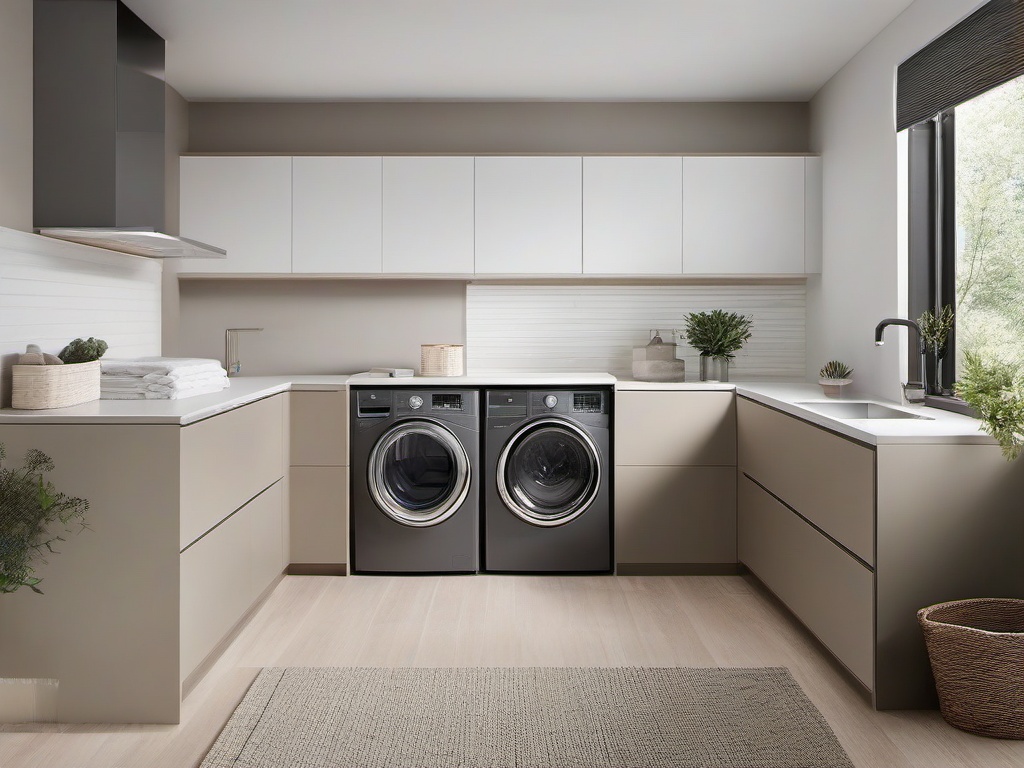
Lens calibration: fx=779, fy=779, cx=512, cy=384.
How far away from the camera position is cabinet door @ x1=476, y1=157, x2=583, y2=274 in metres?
4.00

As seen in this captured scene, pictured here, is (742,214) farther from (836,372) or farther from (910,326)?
(910,326)

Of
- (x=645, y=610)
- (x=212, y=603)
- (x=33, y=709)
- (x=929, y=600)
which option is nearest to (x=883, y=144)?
(x=929, y=600)

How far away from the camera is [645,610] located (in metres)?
3.22

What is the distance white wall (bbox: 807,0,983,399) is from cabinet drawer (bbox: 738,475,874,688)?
753 millimetres

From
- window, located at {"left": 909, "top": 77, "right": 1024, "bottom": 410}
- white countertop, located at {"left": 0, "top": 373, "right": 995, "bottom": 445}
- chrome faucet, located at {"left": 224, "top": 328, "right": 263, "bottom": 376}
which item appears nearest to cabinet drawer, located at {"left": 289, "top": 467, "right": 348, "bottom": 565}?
white countertop, located at {"left": 0, "top": 373, "right": 995, "bottom": 445}

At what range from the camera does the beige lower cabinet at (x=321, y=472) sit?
145 inches

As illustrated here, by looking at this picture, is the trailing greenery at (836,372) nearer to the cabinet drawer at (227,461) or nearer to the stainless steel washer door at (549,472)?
the stainless steel washer door at (549,472)

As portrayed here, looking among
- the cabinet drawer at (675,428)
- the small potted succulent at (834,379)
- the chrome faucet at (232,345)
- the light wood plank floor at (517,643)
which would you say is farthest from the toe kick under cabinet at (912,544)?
the chrome faucet at (232,345)

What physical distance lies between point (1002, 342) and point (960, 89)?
2.98 ft

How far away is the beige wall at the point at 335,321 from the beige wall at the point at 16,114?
5.19 ft

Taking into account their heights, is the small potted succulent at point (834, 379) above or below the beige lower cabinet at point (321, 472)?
above

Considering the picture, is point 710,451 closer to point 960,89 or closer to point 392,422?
point 392,422

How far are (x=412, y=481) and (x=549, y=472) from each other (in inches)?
25.7

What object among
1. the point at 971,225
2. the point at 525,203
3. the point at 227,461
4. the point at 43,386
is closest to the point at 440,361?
Answer: the point at 525,203
